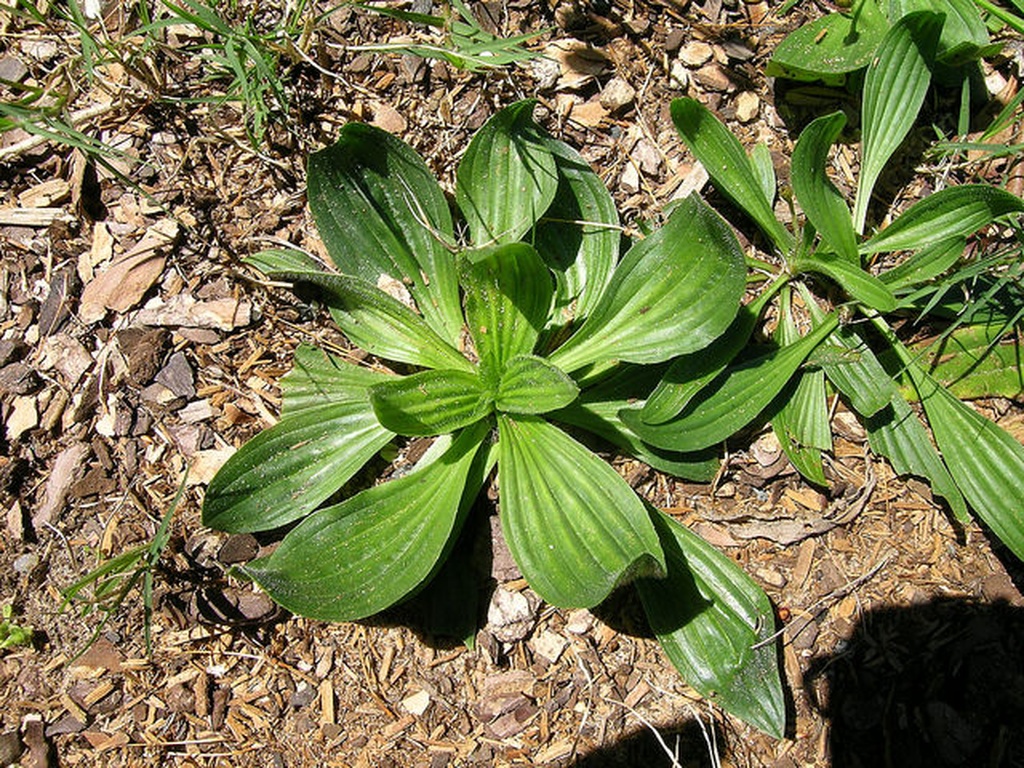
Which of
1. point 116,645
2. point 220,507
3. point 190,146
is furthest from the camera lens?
point 190,146

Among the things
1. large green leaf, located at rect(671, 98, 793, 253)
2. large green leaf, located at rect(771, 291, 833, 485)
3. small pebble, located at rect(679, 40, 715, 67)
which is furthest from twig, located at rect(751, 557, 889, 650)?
small pebble, located at rect(679, 40, 715, 67)

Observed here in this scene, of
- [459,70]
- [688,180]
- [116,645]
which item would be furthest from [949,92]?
[116,645]

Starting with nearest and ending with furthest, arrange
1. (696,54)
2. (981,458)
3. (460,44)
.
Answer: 1. (981,458)
2. (460,44)
3. (696,54)

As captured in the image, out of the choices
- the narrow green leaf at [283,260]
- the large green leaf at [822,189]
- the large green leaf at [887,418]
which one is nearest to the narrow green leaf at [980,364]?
Result: the large green leaf at [887,418]

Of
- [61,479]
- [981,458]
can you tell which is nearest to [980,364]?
[981,458]

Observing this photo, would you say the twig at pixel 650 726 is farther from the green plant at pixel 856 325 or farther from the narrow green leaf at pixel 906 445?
the narrow green leaf at pixel 906 445

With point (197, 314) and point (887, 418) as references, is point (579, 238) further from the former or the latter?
point (197, 314)

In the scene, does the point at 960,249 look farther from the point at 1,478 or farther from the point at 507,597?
the point at 1,478
